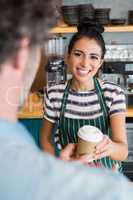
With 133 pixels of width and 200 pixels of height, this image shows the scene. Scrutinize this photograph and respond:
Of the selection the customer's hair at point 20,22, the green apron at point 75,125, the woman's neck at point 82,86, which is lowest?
the green apron at point 75,125

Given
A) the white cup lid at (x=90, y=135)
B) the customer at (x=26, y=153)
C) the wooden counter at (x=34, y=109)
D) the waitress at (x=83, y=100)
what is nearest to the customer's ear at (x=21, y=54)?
the customer at (x=26, y=153)

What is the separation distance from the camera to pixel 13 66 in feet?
1.95

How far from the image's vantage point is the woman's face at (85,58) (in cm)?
178

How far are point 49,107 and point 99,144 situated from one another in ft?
1.77

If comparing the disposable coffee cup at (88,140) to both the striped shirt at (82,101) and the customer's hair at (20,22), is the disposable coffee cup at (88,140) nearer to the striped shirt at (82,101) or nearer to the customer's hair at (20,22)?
the striped shirt at (82,101)

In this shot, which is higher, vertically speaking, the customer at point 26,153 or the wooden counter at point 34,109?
the customer at point 26,153

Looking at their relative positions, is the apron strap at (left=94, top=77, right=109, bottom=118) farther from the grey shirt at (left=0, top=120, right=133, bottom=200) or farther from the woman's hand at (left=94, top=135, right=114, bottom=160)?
the grey shirt at (left=0, top=120, right=133, bottom=200)

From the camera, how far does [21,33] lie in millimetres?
577

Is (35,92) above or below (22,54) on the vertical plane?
below

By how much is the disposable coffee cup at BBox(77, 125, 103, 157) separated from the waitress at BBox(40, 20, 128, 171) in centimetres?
44

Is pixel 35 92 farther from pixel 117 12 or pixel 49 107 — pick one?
pixel 49 107

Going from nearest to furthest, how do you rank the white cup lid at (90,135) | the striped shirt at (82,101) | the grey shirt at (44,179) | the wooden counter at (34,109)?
1. the grey shirt at (44,179)
2. the white cup lid at (90,135)
3. the striped shirt at (82,101)
4. the wooden counter at (34,109)

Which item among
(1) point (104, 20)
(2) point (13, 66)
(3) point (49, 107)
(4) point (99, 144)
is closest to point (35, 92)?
(1) point (104, 20)

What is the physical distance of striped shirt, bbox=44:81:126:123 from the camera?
1771 millimetres
